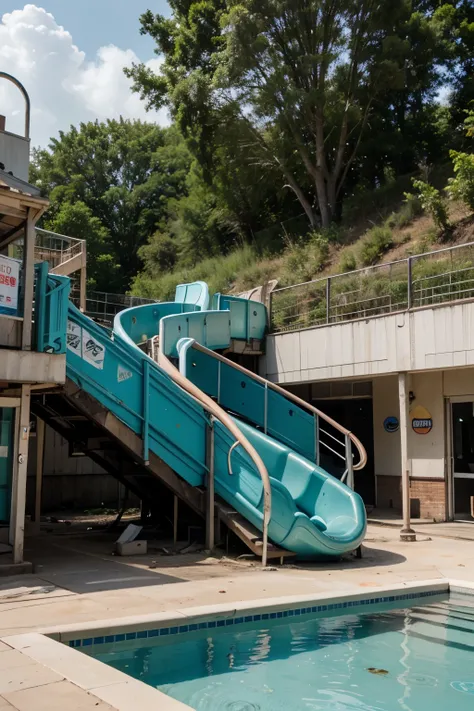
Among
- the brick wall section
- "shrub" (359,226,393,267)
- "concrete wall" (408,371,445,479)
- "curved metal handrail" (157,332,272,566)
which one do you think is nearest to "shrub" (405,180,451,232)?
"shrub" (359,226,393,267)

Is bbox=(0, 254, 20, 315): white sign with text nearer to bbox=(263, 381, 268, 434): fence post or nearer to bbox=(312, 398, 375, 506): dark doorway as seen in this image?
bbox=(263, 381, 268, 434): fence post

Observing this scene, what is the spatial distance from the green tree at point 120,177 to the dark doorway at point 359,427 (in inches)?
1053

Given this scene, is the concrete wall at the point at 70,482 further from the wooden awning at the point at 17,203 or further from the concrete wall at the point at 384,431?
the wooden awning at the point at 17,203

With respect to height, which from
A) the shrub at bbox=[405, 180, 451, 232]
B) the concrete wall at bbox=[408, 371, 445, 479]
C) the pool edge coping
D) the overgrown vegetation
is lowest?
the pool edge coping

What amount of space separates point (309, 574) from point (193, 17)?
29.3 m

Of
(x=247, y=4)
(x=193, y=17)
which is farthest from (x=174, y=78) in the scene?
(x=247, y=4)

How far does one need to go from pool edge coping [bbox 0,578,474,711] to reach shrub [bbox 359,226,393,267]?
16534mm

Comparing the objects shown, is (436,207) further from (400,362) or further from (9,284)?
(9,284)

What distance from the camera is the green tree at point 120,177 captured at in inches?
1863

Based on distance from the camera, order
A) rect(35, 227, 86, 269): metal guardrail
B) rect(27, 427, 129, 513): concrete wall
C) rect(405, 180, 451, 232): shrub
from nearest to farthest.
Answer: rect(27, 427, 129, 513): concrete wall
rect(35, 227, 86, 269): metal guardrail
rect(405, 180, 451, 232): shrub

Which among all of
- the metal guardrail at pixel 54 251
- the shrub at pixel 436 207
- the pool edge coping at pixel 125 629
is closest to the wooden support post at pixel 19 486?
the pool edge coping at pixel 125 629

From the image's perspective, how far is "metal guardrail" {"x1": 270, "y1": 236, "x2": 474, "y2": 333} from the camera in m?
13.8

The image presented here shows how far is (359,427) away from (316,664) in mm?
12718

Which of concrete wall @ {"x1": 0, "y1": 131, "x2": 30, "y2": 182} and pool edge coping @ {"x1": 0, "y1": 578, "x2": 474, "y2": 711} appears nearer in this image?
pool edge coping @ {"x1": 0, "y1": 578, "x2": 474, "y2": 711}
